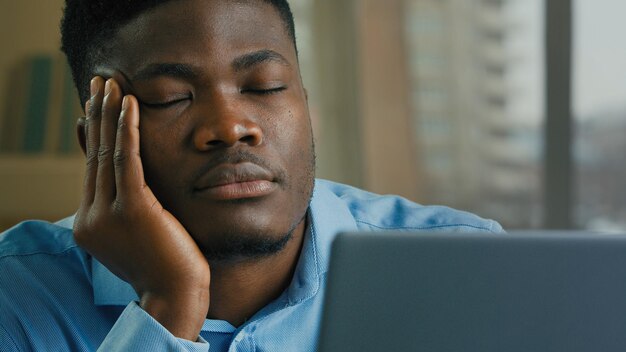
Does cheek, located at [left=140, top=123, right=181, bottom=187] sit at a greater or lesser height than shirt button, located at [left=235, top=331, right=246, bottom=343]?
greater

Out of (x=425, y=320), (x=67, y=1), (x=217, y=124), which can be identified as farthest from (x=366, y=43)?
(x=425, y=320)

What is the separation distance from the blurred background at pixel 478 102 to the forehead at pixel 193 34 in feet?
7.86

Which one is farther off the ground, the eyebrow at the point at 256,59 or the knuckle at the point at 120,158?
the eyebrow at the point at 256,59

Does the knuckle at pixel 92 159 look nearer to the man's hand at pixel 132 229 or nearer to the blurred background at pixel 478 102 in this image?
the man's hand at pixel 132 229

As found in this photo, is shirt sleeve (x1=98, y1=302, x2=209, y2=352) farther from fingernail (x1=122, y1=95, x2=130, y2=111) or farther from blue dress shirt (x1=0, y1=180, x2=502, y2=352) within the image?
fingernail (x1=122, y1=95, x2=130, y2=111)

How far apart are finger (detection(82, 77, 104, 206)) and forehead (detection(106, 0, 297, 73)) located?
45 millimetres

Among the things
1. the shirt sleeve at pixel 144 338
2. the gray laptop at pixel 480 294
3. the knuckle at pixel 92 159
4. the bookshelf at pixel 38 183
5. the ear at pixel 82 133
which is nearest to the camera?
the gray laptop at pixel 480 294

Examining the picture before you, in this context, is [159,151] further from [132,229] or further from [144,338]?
[144,338]

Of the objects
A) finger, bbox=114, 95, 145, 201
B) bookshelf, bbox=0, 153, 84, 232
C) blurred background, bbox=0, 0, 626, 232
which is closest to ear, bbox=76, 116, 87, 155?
finger, bbox=114, 95, 145, 201

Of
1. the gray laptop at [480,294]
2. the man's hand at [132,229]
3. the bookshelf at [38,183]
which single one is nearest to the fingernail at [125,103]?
the man's hand at [132,229]

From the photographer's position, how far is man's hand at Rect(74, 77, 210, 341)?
1.12 m

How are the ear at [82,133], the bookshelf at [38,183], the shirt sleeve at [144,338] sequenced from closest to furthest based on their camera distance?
the shirt sleeve at [144,338] → the ear at [82,133] → the bookshelf at [38,183]

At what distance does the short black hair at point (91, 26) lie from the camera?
50.8 inches

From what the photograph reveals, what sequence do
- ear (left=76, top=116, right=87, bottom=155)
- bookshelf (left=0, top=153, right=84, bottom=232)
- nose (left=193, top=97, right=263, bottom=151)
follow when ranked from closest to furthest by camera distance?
nose (left=193, top=97, right=263, bottom=151) → ear (left=76, top=116, right=87, bottom=155) → bookshelf (left=0, top=153, right=84, bottom=232)
